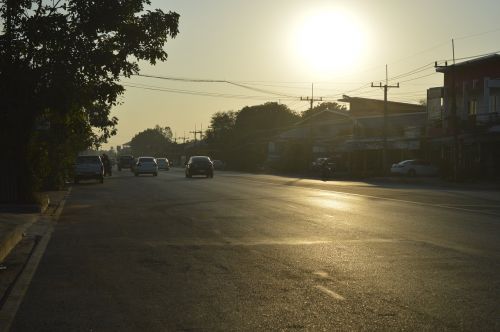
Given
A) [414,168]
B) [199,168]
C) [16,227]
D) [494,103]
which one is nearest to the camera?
[16,227]

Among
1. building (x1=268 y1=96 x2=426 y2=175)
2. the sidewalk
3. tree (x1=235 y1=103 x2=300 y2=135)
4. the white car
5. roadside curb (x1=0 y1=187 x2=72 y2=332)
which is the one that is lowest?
roadside curb (x1=0 y1=187 x2=72 y2=332)

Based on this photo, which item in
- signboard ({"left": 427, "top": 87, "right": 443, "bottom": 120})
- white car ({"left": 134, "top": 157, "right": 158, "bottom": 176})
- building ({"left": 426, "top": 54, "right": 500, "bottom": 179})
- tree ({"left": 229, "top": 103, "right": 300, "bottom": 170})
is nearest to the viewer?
building ({"left": 426, "top": 54, "right": 500, "bottom": 179})

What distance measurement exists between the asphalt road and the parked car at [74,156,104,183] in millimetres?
25143

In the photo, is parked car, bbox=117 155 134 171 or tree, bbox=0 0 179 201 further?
parked car, bbox=117 155 134 171

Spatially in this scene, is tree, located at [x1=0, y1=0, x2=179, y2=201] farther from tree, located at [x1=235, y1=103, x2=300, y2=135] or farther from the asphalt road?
tree, located at [x1=235, y1=103, x2=300, y2=135]

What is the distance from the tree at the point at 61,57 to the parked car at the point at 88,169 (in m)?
21.4

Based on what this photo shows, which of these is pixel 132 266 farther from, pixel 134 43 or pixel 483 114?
pixel 483 114

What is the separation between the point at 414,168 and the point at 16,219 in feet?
143

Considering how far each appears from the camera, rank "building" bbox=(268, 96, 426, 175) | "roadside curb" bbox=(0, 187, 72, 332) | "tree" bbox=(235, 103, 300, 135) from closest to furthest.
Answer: "roadside curb" bbox=(0, 187, 72, 332) → "building" bbox=(268, 96, 426, 175) → "tree" bbox=(235, 103, 300, 135)

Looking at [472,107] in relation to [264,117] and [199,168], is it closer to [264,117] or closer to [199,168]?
[199,168]

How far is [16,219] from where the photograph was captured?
17.8m

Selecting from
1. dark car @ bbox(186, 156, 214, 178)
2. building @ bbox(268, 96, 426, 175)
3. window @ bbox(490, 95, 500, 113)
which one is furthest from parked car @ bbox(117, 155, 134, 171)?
window @ bbox(490, 95, 500, 113)

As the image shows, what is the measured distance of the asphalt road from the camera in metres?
7.09

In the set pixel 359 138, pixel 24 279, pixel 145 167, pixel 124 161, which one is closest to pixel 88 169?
pixel 145 167
